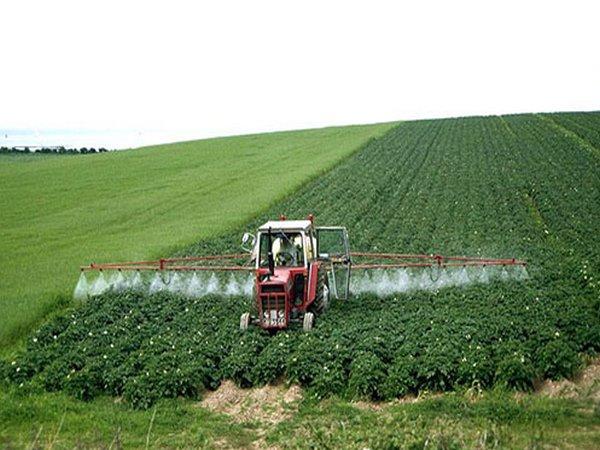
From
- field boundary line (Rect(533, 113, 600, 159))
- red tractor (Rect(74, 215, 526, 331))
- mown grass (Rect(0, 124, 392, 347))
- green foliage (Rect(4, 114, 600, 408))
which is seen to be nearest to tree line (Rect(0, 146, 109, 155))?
mown grass (Rect(0, 124, 392, 347))

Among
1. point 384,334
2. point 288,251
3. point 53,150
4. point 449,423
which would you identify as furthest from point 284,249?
point 53,150

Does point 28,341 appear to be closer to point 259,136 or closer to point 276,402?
point 276,402

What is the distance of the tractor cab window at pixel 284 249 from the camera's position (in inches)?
615

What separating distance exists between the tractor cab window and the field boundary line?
30.6 metres

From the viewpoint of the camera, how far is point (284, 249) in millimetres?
15820

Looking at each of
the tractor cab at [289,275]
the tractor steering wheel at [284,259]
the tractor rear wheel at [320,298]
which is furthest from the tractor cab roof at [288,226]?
the tractor rear wheel at [320,298]

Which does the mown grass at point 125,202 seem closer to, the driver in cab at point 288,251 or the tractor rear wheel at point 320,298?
the driver in cab at point 288,251

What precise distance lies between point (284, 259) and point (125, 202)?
75.1 feet

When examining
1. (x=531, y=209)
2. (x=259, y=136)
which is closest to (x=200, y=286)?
(x=531, y=209)

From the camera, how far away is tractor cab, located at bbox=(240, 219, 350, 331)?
14680mm

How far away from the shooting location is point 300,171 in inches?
1761

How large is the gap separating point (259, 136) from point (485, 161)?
35.8 metres

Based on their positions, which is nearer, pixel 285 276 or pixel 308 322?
pixel 308 322

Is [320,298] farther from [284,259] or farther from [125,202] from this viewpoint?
[125,202]
